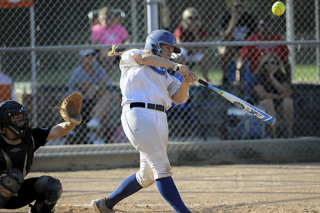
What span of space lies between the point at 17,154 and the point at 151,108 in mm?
1146

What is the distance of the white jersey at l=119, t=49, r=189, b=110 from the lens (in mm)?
3055

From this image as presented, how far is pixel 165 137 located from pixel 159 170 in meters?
0.30

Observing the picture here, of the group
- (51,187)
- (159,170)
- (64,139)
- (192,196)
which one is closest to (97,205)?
(51,187)

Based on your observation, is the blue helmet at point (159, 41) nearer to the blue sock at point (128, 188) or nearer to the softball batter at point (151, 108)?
the softball batter at point (151, 108)

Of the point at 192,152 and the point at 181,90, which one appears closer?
the point at 181,90

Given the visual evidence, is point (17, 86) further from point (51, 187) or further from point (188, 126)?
point (51, 187)

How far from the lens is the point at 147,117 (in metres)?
2.97

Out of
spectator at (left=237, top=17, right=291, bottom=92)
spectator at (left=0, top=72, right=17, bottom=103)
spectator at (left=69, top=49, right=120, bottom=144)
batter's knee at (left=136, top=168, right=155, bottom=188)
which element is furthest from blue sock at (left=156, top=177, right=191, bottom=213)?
spectator at (left=0, top=72, right=17, bottom=103)

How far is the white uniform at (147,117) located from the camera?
2945 millimetres

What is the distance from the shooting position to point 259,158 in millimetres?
5332

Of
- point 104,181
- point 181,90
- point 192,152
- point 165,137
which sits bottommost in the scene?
point 104,181

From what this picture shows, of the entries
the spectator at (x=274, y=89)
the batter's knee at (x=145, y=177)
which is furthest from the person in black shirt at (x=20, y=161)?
the spectator at (x=274, y=89)

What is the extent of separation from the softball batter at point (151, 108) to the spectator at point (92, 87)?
254cm

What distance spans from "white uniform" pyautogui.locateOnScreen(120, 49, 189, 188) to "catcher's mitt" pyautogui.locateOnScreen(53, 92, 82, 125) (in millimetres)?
380
